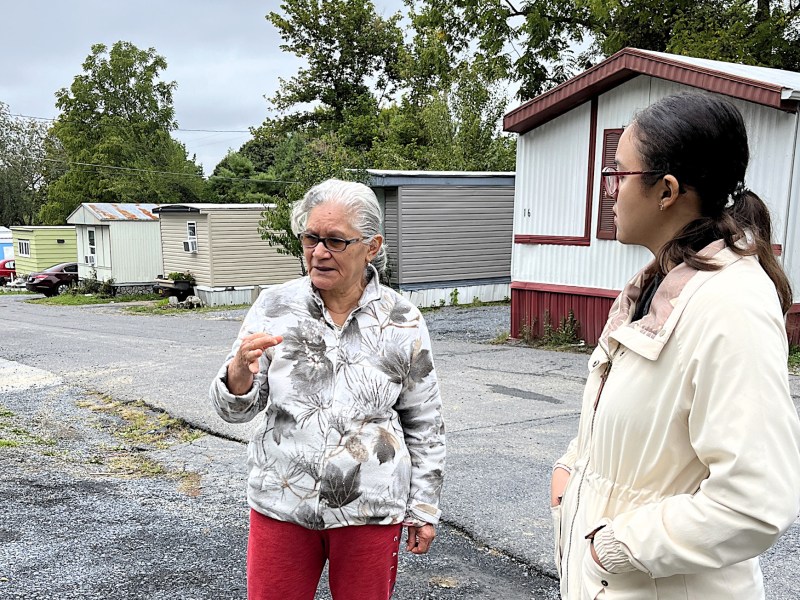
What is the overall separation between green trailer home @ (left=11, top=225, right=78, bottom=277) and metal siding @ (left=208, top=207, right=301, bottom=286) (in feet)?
43.2

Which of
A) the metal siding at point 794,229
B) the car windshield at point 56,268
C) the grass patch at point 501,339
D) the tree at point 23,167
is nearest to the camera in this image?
the metal siding at point 794,229

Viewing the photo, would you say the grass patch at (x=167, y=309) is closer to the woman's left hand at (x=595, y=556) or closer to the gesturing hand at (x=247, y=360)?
the gesturing hand at (x=247, y=360)

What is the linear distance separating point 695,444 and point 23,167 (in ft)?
193

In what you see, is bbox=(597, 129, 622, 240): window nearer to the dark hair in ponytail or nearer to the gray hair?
the gray hair

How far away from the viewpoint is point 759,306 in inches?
52.0

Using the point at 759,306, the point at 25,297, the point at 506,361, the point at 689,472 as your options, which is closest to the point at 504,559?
the point at 689,472

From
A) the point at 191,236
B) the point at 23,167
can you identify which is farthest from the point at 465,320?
the point at 23,167

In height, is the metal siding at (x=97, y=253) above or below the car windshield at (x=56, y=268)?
above

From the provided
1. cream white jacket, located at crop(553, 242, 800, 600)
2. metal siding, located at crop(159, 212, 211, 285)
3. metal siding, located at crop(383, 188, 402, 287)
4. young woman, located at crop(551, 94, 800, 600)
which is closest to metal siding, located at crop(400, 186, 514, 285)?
metal siding, located at crop(383, 188, 402, 287)

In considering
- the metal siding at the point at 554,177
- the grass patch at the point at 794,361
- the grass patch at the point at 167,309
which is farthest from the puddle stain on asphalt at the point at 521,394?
the grass patch at the point at 167,309

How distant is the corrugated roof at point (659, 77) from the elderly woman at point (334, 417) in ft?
26.8

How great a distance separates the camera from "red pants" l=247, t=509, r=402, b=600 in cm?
220

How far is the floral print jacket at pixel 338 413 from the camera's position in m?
2.19

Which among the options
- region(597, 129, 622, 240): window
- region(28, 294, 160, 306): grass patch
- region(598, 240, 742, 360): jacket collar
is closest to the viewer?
region(598, 240, 742, 360): jacket collar
